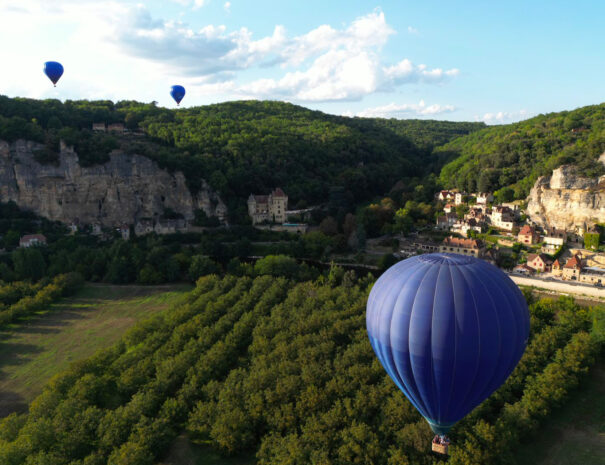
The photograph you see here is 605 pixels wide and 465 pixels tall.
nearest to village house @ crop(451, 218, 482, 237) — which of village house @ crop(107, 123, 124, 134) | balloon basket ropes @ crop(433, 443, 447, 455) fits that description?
balloon basket ropes @ crop(433, 443, 447, 455)

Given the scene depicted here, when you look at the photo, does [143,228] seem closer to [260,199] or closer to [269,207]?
[260,199]

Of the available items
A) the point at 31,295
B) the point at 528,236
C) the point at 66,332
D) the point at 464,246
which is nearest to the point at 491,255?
the point at 464,246

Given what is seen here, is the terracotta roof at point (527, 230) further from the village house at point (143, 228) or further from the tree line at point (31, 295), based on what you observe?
the tree line at point (31, 295)

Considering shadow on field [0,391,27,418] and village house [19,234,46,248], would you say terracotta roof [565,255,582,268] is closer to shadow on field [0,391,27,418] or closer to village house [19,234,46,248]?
shadow on field [0,391,27,418]

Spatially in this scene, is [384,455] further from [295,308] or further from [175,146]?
[175,146]

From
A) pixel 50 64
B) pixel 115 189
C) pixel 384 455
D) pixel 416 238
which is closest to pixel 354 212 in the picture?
pixel 416 238

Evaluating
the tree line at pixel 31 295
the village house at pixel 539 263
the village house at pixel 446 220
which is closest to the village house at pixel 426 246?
the village house at pixel 446 220
